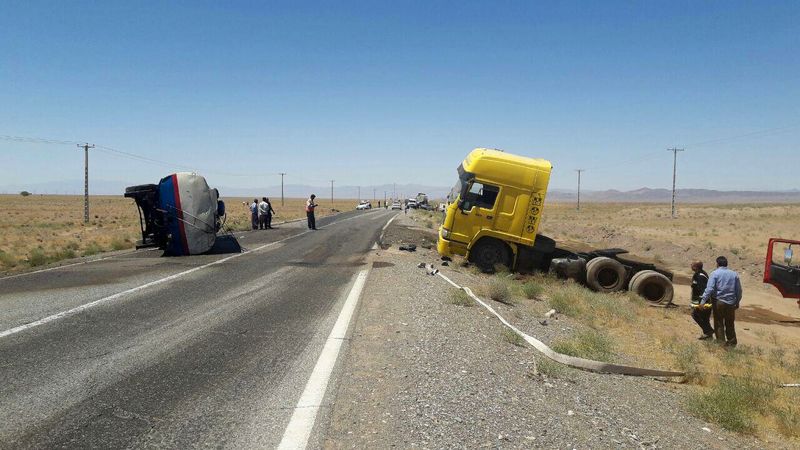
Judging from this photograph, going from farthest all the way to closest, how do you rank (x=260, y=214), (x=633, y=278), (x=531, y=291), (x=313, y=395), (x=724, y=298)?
(x=260, y=214) → (x=633, y=278) → (x=531, y=291) → (x=724, y=298) → (x=313, y=395)

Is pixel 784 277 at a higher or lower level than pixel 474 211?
lower

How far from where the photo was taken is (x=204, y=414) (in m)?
4.27

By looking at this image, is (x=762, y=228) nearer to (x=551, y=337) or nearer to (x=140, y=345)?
(x=551, y=337)

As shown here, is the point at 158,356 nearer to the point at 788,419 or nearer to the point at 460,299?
the point at 460,299

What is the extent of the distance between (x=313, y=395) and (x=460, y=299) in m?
5.20

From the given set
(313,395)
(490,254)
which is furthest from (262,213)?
(313,395)

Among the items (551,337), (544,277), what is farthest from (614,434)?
(544,277)

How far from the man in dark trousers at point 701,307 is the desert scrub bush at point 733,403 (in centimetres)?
430

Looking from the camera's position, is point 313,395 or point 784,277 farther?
point 784,277

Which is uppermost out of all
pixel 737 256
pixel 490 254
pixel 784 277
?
pixel 490 254

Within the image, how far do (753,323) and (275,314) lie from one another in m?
13.2

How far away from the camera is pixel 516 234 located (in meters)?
14.9

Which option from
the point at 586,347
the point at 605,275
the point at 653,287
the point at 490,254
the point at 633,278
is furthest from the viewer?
the point at 490,254

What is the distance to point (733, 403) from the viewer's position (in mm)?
5523
